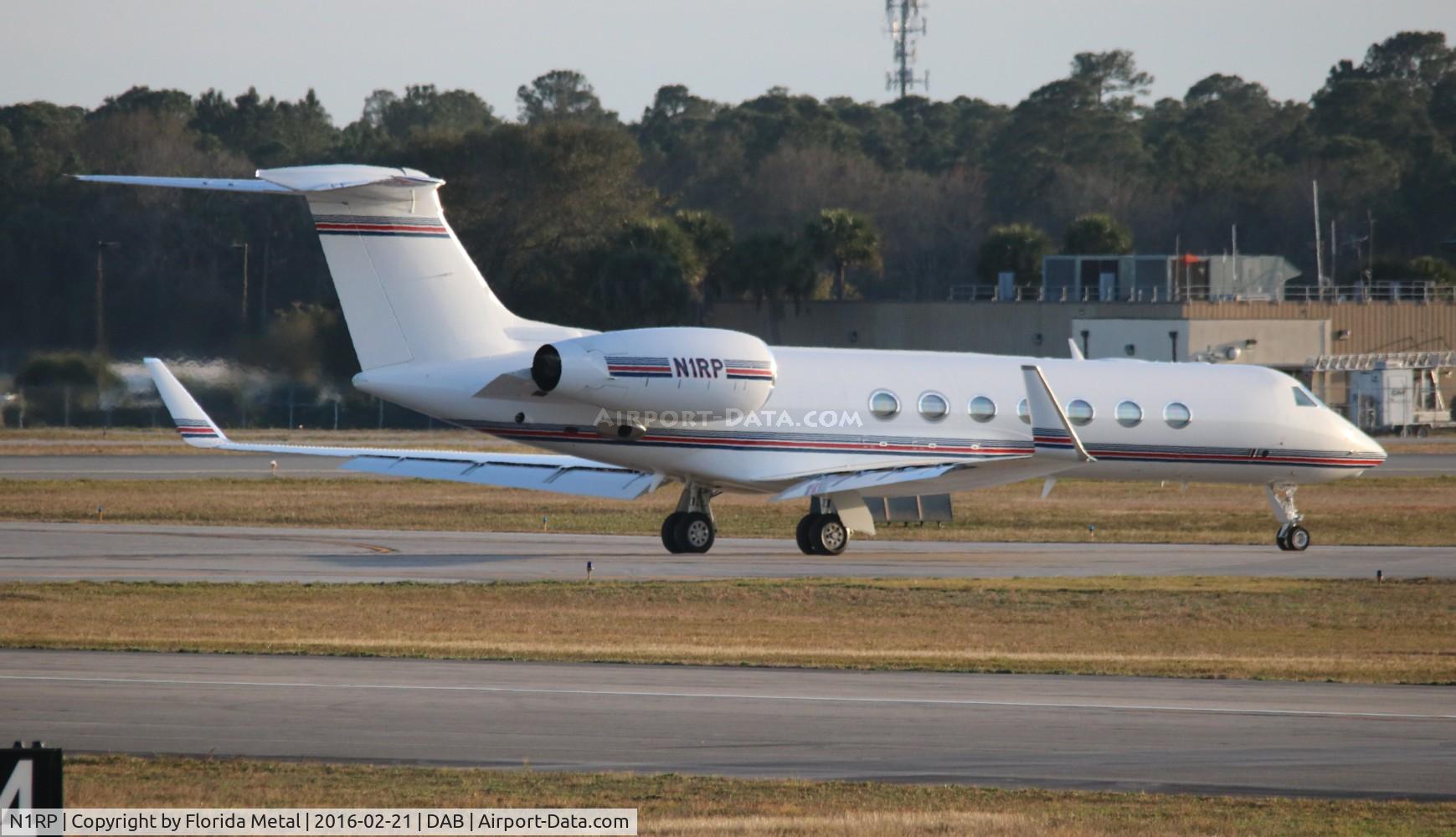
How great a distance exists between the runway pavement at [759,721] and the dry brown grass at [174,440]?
35.6 meters

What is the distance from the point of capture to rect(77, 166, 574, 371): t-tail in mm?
24266

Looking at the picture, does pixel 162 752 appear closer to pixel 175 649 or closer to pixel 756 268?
pixel 175 649

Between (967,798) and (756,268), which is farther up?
(756,268)

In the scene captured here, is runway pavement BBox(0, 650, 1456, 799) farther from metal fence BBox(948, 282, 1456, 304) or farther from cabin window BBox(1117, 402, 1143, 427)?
metal fence BBox(948, 282, 1456, 304)

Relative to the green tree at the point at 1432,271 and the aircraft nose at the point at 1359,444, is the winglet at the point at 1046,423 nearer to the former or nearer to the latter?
the aircraft nose at the point at 1359,444

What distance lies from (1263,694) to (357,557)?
1465 cm

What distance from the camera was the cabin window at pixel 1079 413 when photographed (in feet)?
91.7

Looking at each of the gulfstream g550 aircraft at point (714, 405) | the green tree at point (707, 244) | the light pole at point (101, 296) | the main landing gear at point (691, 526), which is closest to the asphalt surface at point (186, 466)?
the light pole at point (101, 296)

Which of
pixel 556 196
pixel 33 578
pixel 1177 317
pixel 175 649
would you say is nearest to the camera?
pixel 175 649

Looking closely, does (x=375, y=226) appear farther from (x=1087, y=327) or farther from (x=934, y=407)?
(x=1087, y=327)

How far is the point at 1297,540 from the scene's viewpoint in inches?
1132

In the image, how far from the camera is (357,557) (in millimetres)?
25734

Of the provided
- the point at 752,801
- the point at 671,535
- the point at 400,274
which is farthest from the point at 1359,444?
the point at 752,801

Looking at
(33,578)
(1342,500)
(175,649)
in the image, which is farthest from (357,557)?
(1342,500)
